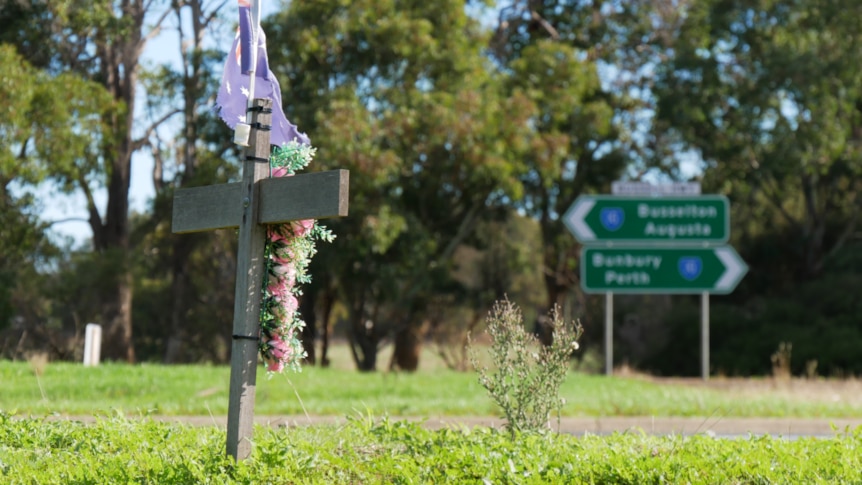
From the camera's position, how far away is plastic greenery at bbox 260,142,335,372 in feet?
19.7

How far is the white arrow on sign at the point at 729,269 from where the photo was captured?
18.5 meters

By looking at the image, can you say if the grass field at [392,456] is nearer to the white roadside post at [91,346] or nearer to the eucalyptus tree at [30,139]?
the white roadside post at [91,346]

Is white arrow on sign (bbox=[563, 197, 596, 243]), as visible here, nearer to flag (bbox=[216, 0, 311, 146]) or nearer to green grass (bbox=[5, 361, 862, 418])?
green grass (bbox=[5, 361, 862, 418])

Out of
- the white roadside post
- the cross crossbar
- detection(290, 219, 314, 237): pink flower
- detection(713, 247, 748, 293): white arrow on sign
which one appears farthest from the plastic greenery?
detection(713, 247, 748, 293): white arrow on sign

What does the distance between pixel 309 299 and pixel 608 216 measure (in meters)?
9.88

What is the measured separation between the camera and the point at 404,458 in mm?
6020

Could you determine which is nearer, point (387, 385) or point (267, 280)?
point (267, 280)

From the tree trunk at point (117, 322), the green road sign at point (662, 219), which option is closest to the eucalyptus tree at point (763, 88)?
the green road sign at point (662, 219)

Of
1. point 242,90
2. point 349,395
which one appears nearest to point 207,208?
point 242,90

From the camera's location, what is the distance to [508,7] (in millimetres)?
28500

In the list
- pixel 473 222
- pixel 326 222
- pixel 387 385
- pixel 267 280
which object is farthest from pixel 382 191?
pixel 267 280

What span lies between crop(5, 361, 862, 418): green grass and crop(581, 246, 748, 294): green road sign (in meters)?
2.71

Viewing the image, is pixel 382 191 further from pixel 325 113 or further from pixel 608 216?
pixel 608 216

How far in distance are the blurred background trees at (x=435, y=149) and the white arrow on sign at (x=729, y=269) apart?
19.6 feet
